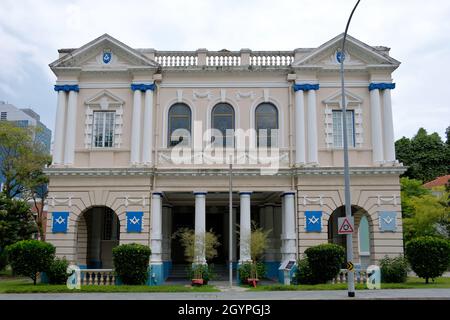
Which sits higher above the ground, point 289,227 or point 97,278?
point 289,227

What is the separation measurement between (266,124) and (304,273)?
7787 mm

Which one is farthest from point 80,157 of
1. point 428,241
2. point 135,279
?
Result: point 428,241

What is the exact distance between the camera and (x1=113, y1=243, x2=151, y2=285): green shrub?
866 inches

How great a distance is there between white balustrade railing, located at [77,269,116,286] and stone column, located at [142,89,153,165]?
5.54 metres

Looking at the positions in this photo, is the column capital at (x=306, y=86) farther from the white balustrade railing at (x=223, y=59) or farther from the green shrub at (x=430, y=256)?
the green shrub at (x=430, y=256)

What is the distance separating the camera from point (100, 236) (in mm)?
28094

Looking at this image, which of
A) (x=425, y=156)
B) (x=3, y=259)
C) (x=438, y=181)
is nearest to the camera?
(x=3, y=259)

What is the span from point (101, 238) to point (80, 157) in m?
5.68

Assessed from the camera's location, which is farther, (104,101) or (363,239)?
(363,239)

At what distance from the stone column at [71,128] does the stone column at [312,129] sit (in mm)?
11873

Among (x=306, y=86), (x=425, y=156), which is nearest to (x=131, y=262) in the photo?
(x=306, y=86)

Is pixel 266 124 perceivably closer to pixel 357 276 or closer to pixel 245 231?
pixel 245 231

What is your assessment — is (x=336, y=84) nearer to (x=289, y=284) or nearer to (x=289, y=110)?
(x=289, y=110)

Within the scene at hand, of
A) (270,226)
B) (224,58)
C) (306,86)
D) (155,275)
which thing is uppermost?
(224,58)
